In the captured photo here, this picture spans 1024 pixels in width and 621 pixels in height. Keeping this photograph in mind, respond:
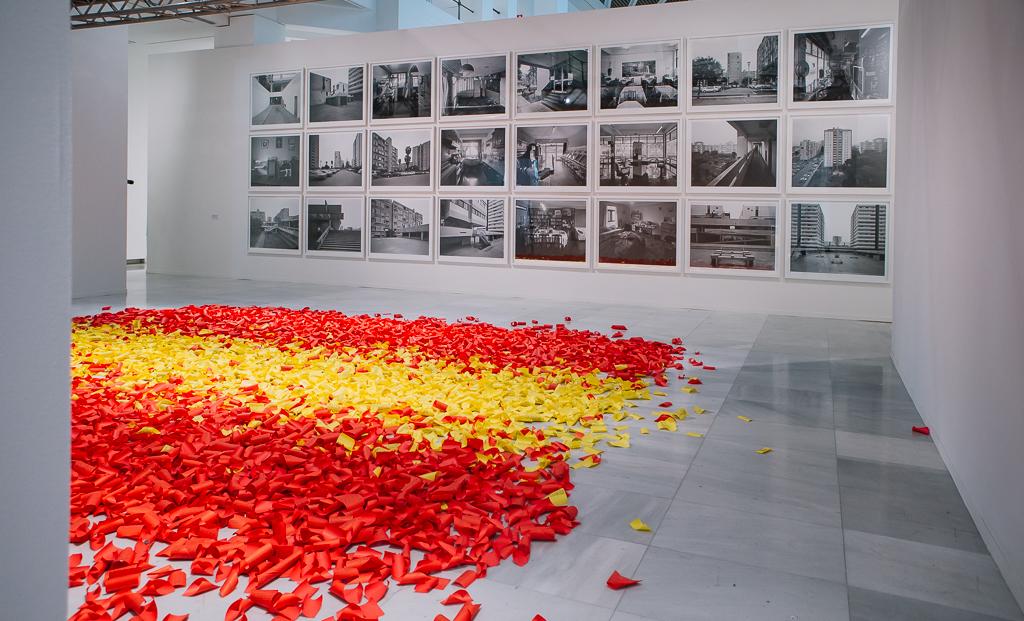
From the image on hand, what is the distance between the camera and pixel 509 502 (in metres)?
3.64

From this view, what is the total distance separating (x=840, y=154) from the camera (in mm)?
11727

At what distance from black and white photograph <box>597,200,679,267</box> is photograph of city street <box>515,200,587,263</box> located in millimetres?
359

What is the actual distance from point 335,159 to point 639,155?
6.39 meters

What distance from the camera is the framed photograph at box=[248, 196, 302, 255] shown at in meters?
16.3

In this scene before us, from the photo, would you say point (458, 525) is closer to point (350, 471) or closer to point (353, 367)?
point (350, 471)

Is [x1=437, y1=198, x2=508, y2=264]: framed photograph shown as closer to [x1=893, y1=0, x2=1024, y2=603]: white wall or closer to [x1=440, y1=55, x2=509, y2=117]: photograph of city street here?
[x1=440, y1=55, x2=509, y2=117]: photograph of city street

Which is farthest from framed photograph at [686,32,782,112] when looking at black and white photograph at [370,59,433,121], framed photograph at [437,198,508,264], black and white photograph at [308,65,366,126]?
black and white photograph at [308,65,366,126]

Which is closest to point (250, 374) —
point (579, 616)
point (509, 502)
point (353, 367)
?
point (353, 367)

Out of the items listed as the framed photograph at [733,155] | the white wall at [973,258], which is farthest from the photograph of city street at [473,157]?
the white wall at [973,258]

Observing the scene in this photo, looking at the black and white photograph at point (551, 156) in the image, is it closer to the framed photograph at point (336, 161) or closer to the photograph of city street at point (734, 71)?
the photograph of city street at point (734, 71)

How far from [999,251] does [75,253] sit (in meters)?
13.3

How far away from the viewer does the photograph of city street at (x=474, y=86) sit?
46.6 ft

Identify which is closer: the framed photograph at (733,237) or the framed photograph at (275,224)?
the framed photograph at (733,237)

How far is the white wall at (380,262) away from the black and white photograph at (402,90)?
0.86ft
